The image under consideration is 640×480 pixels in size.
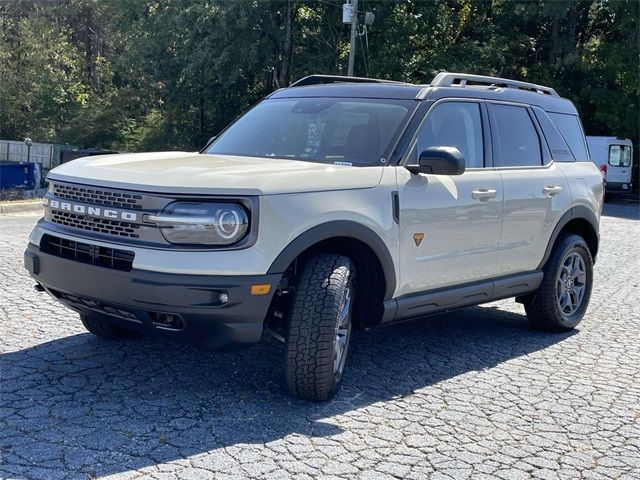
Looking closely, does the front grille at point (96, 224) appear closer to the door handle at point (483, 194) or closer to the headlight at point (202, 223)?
the headlight at point (202, 223)

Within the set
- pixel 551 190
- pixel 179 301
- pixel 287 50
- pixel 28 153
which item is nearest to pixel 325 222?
pixel 179 301

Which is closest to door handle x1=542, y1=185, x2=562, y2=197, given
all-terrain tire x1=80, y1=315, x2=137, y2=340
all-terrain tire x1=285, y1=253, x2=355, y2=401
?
all-terrain tire x1=285, y1=253, x2=355, y2=401

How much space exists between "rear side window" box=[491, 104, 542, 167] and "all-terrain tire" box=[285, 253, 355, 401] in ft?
6.85

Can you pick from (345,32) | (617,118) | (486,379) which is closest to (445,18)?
(345,32)

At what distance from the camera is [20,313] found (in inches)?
246

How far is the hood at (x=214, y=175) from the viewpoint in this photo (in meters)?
4.19

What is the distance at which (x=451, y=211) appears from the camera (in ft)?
17.3

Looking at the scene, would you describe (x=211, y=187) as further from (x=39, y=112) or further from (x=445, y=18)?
(x=39, y=112)

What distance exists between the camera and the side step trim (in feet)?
16.5

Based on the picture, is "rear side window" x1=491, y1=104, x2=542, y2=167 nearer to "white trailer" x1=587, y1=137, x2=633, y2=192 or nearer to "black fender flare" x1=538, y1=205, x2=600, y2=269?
"black fender flare" x1=538, y1=205, x2=600, y2=269

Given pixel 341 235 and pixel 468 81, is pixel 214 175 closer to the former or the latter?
pixel 341 235

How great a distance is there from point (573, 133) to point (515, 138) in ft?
3.82

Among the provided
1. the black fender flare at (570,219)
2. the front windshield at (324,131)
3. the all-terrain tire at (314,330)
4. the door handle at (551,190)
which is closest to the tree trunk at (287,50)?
the black fender flare at (570,219)

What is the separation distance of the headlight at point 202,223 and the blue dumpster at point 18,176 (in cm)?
1908
